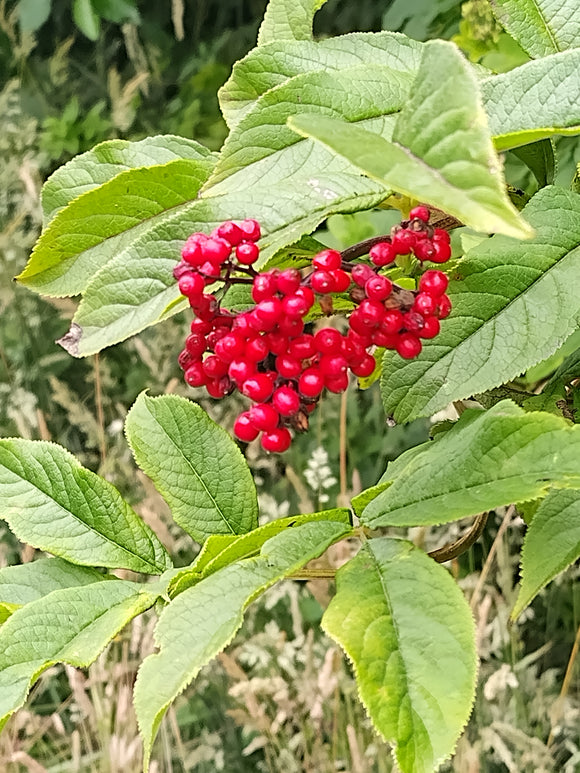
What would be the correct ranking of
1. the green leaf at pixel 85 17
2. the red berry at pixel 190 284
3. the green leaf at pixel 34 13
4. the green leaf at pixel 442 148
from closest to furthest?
the green leaf at pixel 442 148, the red berry at pixel 190 284, the green leaf at pixel 85 17, the green leaf at pixel 34 13

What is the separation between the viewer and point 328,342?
333 millimetres

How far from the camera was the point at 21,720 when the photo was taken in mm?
1071

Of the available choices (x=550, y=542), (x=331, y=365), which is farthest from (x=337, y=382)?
(x=550, y=542)

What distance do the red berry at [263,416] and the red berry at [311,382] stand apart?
16 millimetres

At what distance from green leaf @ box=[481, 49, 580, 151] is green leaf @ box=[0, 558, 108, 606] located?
0.89 feet

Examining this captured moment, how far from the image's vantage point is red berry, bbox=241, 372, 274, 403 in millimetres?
323

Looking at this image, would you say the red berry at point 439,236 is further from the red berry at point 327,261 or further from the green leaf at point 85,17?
the green leaf at point 85,17

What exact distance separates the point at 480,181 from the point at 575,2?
0.23 metres

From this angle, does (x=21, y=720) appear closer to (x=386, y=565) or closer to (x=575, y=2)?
(x=386, y=565)

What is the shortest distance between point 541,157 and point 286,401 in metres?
0.19

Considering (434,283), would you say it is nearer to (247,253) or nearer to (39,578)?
(247,253)

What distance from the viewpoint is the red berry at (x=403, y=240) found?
32 centimetres

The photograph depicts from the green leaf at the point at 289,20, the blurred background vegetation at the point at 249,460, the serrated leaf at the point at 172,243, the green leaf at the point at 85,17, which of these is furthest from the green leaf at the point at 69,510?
the green leaf at the point at 85,17

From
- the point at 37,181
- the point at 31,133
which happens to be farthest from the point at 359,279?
the point at 31,133
